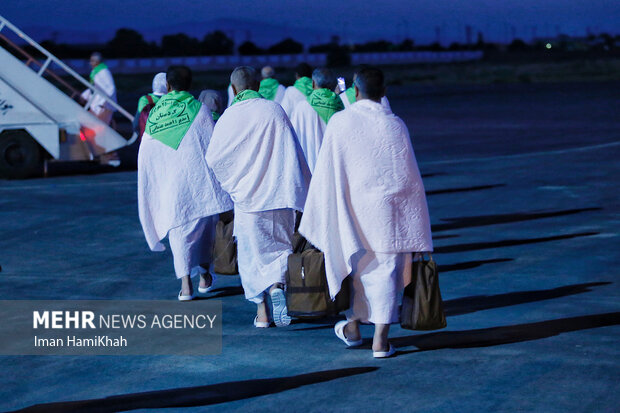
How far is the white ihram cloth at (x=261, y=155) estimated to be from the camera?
733 cm

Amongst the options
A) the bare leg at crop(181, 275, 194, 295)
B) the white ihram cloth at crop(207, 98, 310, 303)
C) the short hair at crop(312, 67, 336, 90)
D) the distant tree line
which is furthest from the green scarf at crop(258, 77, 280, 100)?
the distant tree line

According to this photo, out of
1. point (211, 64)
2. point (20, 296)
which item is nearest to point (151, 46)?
point (211, 64)

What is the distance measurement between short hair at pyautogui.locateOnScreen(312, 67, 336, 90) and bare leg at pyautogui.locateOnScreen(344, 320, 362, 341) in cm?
379

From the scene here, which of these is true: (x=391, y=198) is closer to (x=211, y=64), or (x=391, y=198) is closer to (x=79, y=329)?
(x=79, y=329)

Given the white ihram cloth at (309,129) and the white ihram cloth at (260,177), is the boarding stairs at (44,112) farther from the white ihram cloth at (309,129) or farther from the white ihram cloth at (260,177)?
the white ihram cloth at (260,177)

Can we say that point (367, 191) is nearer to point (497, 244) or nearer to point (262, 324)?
point (262, 324)

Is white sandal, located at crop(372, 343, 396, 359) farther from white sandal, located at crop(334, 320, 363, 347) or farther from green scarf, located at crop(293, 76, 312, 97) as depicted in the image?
green scarf, located at crop(293, 76, 312, 97)

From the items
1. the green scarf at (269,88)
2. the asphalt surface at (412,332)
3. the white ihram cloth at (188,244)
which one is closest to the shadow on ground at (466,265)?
the asphalt surface at (412,332)

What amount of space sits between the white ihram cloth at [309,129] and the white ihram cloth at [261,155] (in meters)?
3.00

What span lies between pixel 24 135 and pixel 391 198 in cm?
1187

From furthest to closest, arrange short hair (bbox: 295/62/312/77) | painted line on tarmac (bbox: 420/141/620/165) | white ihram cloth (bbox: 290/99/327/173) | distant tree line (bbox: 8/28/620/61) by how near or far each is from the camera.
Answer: distant tree line (bbox: 8/28/620/61)
painted line on tarmac (bbox: 420/141/620/165)
short hair (bbox: 295/62/312/77)
white ihram cloth (bbox: 290/99/327/173)

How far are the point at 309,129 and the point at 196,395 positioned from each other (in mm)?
5023

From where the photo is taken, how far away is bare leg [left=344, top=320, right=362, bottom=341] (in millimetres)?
6734

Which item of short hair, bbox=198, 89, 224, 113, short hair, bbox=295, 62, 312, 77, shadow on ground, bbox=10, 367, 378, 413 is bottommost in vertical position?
shadow on ground, bbox=10, 367, 378, 413
